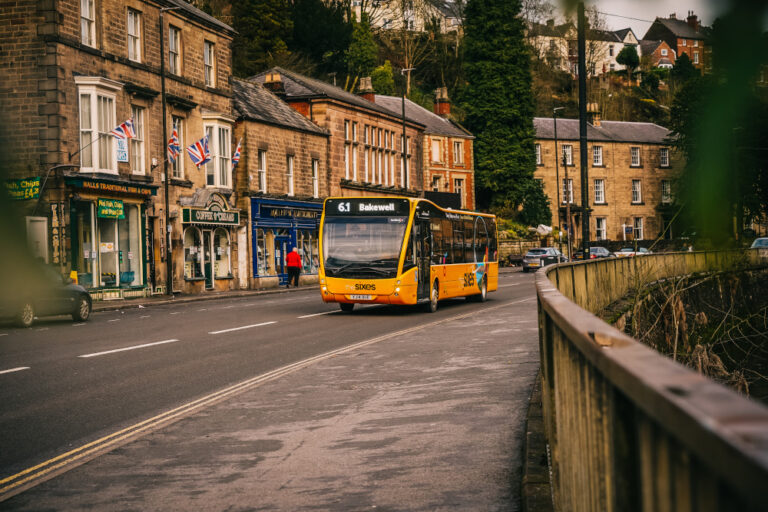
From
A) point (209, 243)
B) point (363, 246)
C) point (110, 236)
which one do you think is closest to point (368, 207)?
point (363, 246)

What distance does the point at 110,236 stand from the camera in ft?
109

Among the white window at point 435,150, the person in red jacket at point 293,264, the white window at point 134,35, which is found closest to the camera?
the white window at point 134,35

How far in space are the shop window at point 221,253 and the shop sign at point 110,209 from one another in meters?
7.66

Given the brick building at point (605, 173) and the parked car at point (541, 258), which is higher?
the brick building at point (605, 173)

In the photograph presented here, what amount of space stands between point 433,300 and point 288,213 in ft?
76.7

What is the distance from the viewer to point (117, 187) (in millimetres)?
32812

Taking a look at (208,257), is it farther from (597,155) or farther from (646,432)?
(597,155)

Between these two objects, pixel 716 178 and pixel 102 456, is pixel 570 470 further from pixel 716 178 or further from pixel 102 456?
pixel 102 456

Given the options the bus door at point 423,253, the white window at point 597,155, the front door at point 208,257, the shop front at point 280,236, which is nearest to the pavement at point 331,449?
the bus door at point 423,253

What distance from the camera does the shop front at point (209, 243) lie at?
3831 centimetres

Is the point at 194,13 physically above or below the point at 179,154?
above

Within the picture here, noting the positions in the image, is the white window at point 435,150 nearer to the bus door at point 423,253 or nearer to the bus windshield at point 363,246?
the bus door at point 423,253

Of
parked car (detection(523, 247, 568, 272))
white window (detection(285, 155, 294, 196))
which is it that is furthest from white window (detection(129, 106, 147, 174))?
parked car (detection(523, 247, 568, 272))

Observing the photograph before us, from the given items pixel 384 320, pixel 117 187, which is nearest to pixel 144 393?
pixel 384 320
